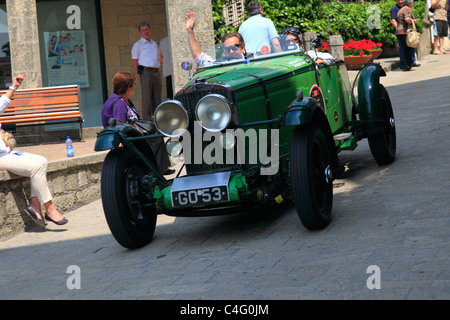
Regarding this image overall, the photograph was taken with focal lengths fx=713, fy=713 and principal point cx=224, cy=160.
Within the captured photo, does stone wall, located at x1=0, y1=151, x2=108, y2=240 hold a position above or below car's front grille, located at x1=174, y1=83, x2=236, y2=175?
below

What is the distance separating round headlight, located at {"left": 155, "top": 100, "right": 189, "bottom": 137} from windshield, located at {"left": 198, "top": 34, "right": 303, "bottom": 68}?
55.2 inches

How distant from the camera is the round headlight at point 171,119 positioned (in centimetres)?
567

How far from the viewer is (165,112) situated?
18.7 feet

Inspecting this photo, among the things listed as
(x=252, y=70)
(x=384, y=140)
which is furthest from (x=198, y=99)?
(x=384, y=140)

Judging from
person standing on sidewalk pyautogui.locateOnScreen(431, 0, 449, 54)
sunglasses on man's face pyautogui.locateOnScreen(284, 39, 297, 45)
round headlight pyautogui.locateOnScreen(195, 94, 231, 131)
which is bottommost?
round headlight pyautogui.locateOnScreen(195, 94, 231, 131)

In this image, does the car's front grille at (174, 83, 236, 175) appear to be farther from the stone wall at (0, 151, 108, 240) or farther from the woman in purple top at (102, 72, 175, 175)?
the stone wall at (0, 151, 108, 240)

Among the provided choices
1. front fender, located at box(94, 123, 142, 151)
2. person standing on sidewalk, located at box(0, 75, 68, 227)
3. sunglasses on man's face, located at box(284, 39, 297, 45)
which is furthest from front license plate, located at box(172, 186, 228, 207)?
sunglasses on man's face, located at box(284, 39, 297, 45)

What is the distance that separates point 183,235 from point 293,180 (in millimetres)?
1363

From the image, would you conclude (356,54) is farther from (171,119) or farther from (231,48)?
(171,119)

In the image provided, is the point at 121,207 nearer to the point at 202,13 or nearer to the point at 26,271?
the point at 26,271

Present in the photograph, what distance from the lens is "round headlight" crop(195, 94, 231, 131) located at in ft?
18.1

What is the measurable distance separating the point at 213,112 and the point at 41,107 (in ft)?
20.9

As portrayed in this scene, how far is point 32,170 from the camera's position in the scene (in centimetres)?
707
